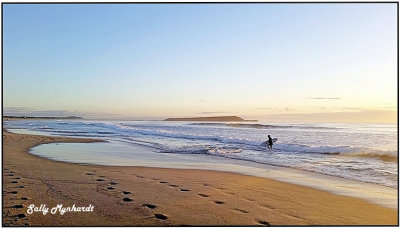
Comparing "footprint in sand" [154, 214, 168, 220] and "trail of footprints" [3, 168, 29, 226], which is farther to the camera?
"footprint in sand" [154, 214, 168, 220]

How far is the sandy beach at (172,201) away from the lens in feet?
16.1

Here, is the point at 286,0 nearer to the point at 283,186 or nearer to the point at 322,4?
the point at 322,4

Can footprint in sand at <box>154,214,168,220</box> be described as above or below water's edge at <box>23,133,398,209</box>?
below

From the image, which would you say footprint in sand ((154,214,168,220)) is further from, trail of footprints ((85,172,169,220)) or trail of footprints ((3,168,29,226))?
trail of footprints ((3,168,29,226))

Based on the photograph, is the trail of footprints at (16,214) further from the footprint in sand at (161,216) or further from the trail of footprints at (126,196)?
the footprint in sand at (161,216)

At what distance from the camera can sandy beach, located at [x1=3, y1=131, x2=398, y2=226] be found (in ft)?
16.1

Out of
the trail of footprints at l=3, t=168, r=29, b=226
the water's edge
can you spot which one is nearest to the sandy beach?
the trail of footprints at l=3, t=168, r=29, b=226

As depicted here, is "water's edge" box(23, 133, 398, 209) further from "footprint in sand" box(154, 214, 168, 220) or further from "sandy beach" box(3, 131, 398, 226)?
"footprint in sand" box(154, 214, 168, 220)

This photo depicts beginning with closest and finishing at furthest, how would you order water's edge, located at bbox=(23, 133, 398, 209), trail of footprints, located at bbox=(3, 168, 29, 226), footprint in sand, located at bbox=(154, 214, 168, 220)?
trail of footprints, located at bbox=(3, 168, 29, 226), footprint in sand, located at bbox=(154, 214, 168, 220), water's edge, located at bbox=(23, 133, 398, 209)

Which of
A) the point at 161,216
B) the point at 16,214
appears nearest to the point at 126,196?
the point at 161,216

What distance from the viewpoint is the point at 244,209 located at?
5348 mm

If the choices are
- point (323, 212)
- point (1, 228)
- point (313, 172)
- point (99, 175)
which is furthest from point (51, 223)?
point (313, 172)

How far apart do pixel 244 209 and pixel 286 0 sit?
3.38 metres

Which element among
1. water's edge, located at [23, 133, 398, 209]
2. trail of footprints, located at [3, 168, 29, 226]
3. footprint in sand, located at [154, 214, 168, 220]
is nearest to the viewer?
trail of footprints, located at [3, 168, 29, 226]
